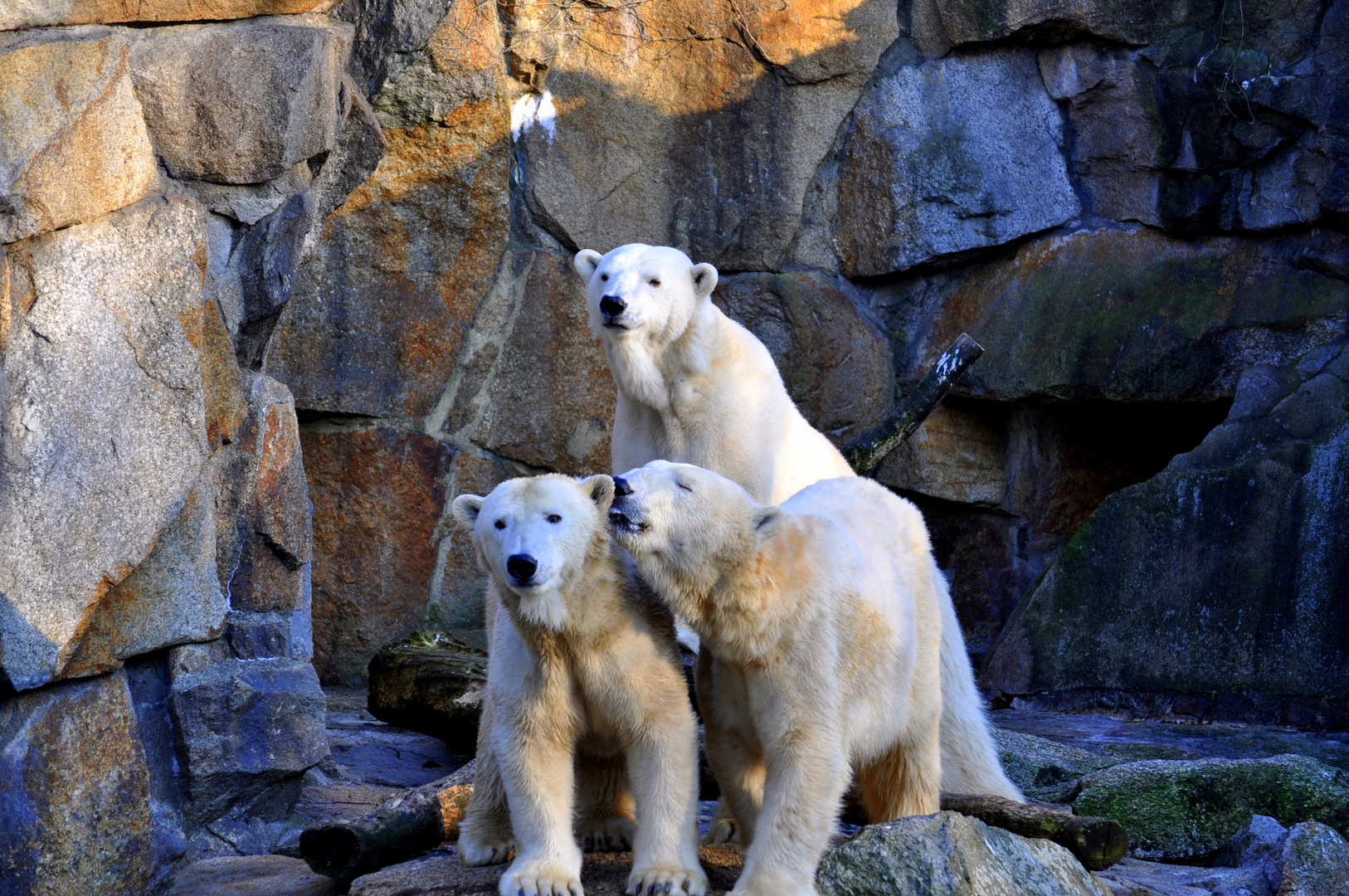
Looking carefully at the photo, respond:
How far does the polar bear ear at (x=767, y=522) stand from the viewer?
305 centimetres

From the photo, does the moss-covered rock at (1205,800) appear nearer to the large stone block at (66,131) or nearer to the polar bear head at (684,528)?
the polar bear head at (684,528)

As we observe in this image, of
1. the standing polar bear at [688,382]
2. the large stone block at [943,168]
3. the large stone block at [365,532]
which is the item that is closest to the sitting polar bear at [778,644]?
the standing polar bear at [688,382]

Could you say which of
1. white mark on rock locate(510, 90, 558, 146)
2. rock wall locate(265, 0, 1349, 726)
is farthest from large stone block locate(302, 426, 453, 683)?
white mark on rock locate(510, 90, 558, 146)

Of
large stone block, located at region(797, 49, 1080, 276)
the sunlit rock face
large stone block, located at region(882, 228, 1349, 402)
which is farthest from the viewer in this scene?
large stone block, located at region(797, 49, 1080, 276)

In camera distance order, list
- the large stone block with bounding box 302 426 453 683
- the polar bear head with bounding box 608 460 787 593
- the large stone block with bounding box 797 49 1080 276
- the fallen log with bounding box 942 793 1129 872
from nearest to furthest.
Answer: the polar bear head with bounding box 608 460 787 593
the fallen log with bounding box 942 793 1129 872
the large stone block with bounding box 302 426 453 683
the large stone block with bounding box 797 49 1080 276

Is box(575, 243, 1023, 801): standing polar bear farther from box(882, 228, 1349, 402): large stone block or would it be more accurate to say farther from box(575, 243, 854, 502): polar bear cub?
box(882, 228, 1349, 402): large stone block

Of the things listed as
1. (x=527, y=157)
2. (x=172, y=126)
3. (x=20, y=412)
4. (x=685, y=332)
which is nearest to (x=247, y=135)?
(x=172, y=126)

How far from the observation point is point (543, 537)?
298 cm

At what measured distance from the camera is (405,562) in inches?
252

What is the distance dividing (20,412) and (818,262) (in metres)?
4.24

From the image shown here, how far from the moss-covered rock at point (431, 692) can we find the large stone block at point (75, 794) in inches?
57.7

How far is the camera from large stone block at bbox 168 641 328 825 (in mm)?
4043

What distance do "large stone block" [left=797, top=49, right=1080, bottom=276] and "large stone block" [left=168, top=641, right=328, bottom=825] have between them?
362 centimetres

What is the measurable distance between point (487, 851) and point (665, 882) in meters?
0.64
